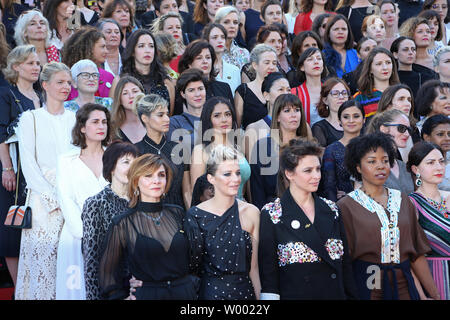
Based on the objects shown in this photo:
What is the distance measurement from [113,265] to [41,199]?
171 centimetres

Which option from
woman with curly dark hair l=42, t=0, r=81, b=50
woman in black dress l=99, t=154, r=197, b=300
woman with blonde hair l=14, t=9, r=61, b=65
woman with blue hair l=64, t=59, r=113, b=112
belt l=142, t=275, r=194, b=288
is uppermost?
woman with curly dark hair l=42, t=0, r=81, b=50

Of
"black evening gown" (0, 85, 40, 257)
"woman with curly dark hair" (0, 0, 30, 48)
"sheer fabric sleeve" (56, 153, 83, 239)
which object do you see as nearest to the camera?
"sheer fabric sleeve" (56, 153, 83, 239)

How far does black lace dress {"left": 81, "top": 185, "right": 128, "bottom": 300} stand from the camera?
16.6ft

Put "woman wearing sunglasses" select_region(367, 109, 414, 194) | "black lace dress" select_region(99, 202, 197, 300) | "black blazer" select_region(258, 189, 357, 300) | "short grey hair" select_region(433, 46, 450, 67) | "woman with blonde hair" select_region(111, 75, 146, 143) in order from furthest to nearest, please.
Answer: "short grey hair" select_region(433, 46, 450, 67), "woman with blonde hair" select_region(111, 75, 146, 143), "woman wearing sunglasses" select_region(367, 109, 414, 194), "black blazer" select_region(258, 189, 357, 300), "black lace dress" select_region(99, 202, 197, 300)

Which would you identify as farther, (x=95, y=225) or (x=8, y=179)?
(x=8, y=179)

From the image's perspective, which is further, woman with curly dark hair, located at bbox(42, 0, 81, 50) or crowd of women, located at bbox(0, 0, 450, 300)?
woman with curly dark hair, located at bbox(42, 0, 81, 50)

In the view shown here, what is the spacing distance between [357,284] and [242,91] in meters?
3.46

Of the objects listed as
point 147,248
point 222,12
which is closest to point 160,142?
point 147,248

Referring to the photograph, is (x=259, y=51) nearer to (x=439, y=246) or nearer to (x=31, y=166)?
(x=31, y=166)

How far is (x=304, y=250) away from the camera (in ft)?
15.5

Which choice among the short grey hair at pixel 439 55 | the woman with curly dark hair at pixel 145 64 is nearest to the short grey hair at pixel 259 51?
the woman with curly dark hair at pixel 145 64

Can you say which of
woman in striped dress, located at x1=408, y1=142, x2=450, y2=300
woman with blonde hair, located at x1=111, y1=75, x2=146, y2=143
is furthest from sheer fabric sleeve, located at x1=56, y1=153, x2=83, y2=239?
woman in striped dress, located at x1=408, y1=142, x2=450, y2=300

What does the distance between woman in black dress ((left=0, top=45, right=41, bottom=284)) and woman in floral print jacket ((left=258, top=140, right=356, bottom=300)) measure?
2.71 m

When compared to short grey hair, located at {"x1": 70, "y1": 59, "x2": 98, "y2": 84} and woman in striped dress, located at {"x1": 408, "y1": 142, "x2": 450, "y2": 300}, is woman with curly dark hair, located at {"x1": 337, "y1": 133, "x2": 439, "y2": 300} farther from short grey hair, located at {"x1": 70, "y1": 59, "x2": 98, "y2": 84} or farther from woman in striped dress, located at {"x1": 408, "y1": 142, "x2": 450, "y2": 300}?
short grey hair, located at {"x1": 70, "y1": 59, "x2": 98, "y2": 84}
